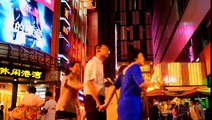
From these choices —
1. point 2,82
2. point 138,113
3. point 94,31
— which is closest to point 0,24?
point 2,82

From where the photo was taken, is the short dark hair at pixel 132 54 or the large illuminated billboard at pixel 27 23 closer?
the short dark hair at pixel 132 54

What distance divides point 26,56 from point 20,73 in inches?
40.2

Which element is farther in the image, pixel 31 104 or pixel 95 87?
pixel 31 104

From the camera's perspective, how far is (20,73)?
16.4 m

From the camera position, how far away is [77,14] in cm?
2841

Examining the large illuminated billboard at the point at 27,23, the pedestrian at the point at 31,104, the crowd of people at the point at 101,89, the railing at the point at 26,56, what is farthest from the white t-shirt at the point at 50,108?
the large illuminated billboard at the point at 27,23

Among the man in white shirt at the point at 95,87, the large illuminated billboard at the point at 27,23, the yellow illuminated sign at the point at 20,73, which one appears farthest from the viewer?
the yellow illuminated sign at the point at 20,73

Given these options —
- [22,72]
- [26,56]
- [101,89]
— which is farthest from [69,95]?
[22,72]

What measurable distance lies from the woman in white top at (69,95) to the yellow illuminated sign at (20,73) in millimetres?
12002

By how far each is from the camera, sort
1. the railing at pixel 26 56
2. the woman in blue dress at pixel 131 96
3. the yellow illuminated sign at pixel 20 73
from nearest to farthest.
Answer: the woman in blue dress at pixel 131 96 < the railing at pixel 26 56 < the yellow illuminated sign at pixel 20 73

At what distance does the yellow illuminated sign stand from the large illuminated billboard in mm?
1474

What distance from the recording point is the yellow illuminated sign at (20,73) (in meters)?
15.7

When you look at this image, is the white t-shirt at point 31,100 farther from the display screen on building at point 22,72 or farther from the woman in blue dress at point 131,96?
the display screen on building at point 22,72

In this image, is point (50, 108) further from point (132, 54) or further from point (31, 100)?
point (132, 54)
